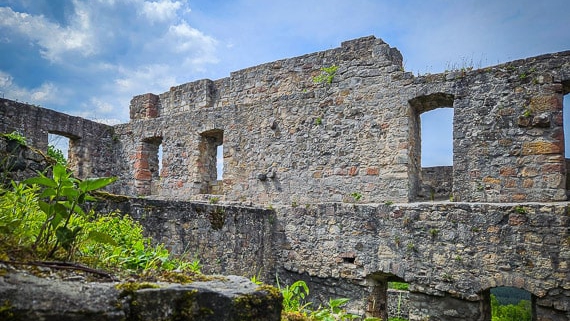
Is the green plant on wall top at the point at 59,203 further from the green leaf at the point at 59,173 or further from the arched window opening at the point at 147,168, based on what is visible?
the arched window opening at the point at 147,168

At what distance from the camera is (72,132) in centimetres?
1242

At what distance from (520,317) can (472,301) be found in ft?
17.6

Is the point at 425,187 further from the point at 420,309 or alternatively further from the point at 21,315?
the point at 21,315

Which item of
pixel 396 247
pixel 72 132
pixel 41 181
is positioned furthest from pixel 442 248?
pixel 72 132

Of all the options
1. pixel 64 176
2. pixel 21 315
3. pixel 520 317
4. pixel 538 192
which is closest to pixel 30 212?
pixel 64 176

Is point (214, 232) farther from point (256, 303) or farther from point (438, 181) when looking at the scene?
point (438, 181)

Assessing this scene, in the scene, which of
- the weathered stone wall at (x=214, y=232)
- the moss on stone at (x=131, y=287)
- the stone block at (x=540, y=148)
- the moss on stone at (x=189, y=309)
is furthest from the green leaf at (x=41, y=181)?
the stone block at (x=540, y=148)

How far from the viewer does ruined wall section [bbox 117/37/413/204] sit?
8.67 m

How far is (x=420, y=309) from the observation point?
7.05m

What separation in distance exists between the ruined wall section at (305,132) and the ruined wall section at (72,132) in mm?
1190

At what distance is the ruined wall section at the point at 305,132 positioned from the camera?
8.67 m

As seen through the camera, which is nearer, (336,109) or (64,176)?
(64,176)

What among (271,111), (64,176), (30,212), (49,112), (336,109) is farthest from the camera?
(49,112)

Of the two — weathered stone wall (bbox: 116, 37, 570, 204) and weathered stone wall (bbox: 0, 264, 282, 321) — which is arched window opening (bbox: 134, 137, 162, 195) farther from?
weathered stone wall (bbox: 0, 264, 282, 321)
